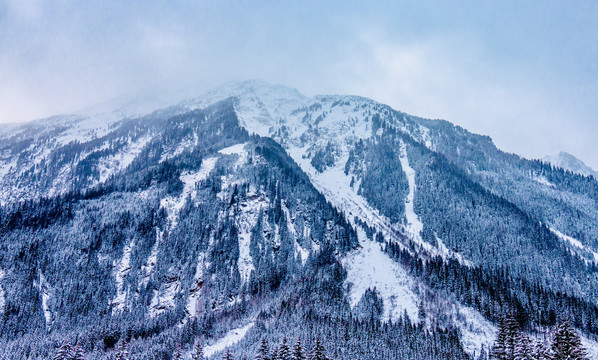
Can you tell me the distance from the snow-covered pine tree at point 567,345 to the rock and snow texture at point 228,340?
119 meters

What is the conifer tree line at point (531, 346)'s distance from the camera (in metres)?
55.8

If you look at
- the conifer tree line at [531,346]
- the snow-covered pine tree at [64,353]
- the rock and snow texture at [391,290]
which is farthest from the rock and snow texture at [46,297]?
the conifer tree line at [531,346]

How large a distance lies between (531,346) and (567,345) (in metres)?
6.25

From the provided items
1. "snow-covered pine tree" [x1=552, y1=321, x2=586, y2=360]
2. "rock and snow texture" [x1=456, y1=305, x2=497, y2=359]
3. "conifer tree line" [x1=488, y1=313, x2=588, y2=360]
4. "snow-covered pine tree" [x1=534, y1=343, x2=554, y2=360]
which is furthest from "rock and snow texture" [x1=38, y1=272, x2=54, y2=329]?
"snow-covered pine tree" [x1=552, y1=321, x2=586, y2=360]

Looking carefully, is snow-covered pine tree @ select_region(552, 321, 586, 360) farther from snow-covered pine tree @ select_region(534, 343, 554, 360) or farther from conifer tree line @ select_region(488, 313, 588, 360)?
snow-covered pine tree @ select_region(534, 343, 554, 360)

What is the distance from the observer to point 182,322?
595 feet

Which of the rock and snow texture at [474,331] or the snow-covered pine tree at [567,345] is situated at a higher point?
the snow-covered pine tree at [567,345]

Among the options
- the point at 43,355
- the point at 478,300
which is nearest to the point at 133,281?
the point at 43,355

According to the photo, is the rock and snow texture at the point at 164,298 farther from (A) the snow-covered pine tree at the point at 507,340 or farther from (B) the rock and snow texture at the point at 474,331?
(A) the snow-covered pine tree at the point at 507,340

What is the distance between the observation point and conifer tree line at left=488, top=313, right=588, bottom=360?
183ft

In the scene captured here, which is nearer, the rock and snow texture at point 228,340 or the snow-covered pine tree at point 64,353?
the snow-covered pine tree at point 64,353

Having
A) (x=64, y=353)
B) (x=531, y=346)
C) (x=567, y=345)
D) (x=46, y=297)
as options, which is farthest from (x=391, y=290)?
(x=46, y=297)

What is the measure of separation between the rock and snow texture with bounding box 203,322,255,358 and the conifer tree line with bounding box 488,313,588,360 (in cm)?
11141

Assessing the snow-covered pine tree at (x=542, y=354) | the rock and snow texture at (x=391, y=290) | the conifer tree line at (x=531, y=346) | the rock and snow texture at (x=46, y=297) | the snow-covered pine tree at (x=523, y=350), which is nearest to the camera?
the conifer tree line at (x=531, y=346)
